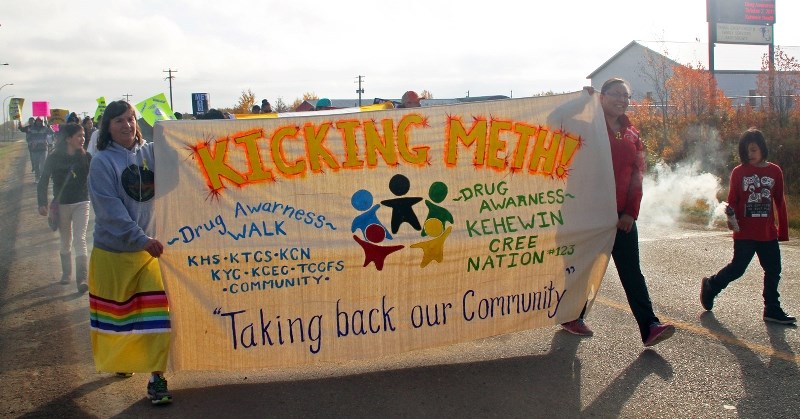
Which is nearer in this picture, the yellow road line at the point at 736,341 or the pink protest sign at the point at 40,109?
the yellow road line at the point at 736,341

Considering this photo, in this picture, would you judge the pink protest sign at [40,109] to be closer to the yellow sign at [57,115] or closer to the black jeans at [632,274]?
the yellow sign at [57,115]

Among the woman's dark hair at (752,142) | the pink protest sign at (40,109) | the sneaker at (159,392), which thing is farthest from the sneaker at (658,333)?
the pink protest sign at (40,109)

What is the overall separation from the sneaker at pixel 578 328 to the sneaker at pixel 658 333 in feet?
1.85

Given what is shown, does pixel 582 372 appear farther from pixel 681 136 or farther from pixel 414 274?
pixel 681 136

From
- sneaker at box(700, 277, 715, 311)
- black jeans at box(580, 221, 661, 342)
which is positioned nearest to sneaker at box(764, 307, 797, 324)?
sneaker at box(700, 277, 715, 311)

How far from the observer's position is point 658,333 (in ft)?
17.7

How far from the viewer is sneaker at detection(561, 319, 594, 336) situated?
592 cm

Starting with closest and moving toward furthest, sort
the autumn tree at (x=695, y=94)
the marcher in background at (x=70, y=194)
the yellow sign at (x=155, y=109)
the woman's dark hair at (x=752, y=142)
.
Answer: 1. the woman's dark hair at (x=752, y=142)
2. the marcher in background at (x=70, y=194)
3. the yellow sign at (x=155, y=109)
4. the autumn tree at (x=695, y=94)

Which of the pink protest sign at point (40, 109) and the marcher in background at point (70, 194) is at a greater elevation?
the pink protest sign at point (40, 109)

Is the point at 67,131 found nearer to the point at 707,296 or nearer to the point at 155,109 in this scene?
the point at 155,109

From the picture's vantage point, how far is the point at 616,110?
560 centimetres

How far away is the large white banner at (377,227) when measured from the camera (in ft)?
15.9

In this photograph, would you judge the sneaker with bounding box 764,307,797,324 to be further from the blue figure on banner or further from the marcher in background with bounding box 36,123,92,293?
the marcher in background with bounding box 36,123,92,293

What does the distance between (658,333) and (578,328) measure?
70cm
